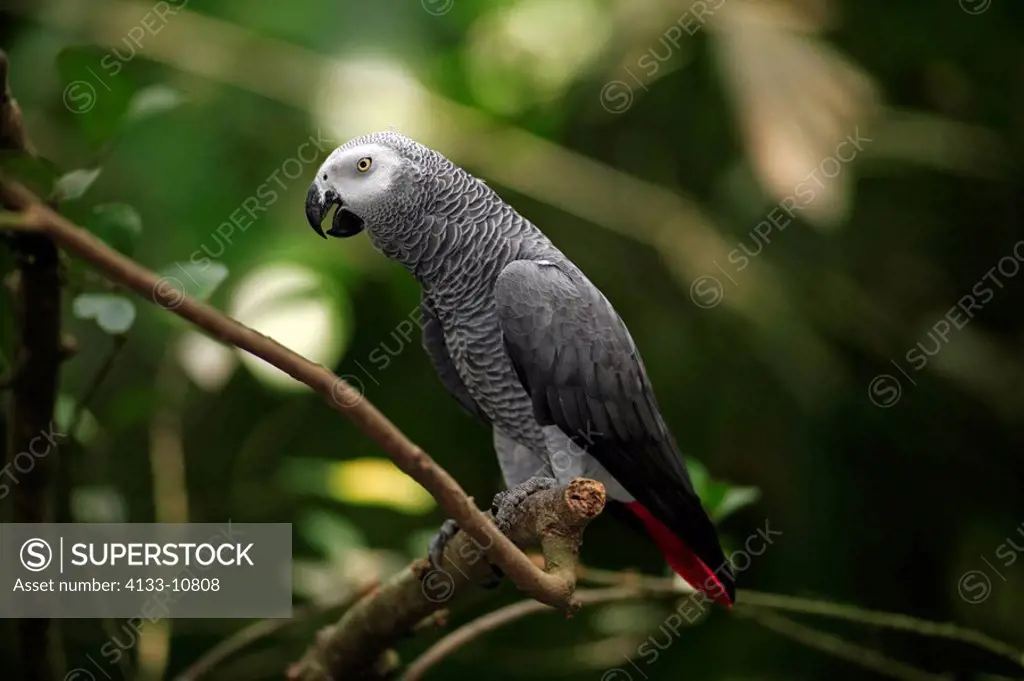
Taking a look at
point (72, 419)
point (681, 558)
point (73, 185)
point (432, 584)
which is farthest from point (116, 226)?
point (681, 558)

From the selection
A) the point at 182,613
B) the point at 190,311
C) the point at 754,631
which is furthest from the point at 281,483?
the point at 190,311

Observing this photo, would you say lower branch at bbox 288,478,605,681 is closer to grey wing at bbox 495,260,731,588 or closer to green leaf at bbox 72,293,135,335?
grey wing at bbox 495,260,731,588

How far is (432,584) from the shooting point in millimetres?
869

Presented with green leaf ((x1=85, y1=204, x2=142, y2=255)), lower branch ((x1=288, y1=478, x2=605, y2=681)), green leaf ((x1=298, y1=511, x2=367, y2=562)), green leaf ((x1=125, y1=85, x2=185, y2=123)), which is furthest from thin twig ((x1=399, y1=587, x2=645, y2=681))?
green leaf ((x1=125, y1=85, x2=185, y2=123))

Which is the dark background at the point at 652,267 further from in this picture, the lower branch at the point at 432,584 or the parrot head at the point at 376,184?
the parrot head at the point at 376,184

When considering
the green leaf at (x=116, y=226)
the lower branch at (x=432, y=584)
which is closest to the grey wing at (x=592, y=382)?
the lower branch at (x=432, y=584)

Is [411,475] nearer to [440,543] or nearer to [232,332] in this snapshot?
[232,332]

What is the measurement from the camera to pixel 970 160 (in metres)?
1.86

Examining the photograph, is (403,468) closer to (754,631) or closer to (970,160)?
(754,631)

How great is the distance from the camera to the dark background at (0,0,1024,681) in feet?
4.71

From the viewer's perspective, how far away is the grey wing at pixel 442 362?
39.4 inches

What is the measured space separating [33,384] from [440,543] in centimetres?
47

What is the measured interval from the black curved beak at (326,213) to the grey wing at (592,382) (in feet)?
0.52

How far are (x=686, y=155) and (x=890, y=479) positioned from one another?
87 centimetres
